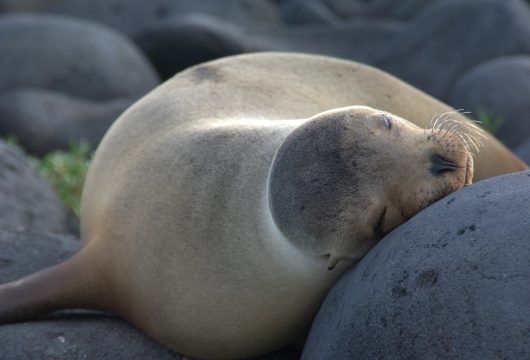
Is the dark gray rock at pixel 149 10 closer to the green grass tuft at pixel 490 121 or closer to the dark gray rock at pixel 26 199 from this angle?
the green grass tuft at pixel 490 121

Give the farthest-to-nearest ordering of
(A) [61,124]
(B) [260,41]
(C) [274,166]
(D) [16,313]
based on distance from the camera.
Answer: (B) [260,41]
(A) [61,124]
(D) [16,313]
(C) [274,166]

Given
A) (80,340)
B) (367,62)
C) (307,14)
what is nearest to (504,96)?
(367,62)

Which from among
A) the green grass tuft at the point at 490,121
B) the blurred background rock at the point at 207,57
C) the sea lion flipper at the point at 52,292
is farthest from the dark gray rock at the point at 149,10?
the sea lion flipper at the point at 52,292

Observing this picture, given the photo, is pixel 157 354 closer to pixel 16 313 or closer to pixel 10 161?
pixel 16 313

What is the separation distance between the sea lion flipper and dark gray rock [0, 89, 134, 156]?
5.29 metres

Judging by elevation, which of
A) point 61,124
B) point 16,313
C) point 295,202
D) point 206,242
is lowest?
point 61,124

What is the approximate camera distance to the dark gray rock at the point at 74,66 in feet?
34.9

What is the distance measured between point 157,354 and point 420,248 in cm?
126

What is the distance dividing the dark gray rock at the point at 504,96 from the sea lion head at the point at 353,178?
466 cm

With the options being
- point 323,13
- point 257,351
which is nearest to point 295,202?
point 257,351

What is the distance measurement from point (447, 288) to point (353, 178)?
531mm

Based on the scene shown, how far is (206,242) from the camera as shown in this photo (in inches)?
135

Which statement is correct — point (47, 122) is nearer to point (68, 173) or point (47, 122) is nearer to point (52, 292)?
point (68, 173)

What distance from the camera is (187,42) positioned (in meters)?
11.2
